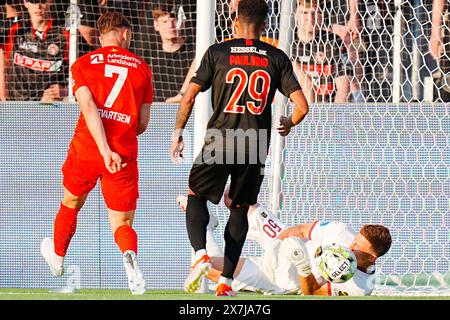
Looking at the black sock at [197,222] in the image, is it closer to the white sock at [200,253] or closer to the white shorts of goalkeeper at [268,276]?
the white sock at [200,253]

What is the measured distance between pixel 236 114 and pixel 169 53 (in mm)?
3911

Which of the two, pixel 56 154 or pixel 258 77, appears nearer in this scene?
pixel 258 77

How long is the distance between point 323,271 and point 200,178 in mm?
1307

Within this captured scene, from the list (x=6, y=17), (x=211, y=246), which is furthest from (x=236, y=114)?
(x=6, y=17)

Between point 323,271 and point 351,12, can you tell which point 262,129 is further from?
point 351,12

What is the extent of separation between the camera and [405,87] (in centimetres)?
1033

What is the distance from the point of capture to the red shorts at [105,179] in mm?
8039

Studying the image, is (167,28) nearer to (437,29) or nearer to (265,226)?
(437,29)

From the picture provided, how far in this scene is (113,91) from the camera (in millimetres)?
7938

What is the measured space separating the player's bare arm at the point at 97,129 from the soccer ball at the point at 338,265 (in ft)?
5.32

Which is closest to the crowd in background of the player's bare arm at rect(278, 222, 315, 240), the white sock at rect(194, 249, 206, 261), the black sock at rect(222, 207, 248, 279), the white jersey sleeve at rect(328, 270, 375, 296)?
the player's bare arm at rect(278, 222, 315, 240)

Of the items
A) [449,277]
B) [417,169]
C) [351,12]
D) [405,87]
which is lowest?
[449,277]

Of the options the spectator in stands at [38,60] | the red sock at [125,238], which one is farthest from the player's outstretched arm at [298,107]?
the spectator in stands at [38,60]
